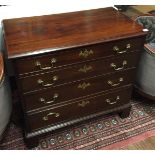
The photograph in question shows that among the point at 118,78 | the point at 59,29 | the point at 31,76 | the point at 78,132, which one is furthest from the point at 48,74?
the point at 78,132

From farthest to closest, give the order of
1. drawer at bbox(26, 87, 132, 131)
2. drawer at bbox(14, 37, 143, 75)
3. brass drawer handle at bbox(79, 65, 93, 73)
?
drawer at bbox(26, 87, 132, 131)
brass drawer handle at bbox(79, 65, 93, 73)
drawer at bbox(14, 37, 143, 75)

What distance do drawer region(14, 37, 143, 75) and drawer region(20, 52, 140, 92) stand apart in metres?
0.04

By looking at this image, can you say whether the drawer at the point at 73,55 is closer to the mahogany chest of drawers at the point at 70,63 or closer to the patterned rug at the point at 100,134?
the mahogany chest of drawers at the point at 70,63

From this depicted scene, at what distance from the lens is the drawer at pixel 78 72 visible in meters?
1.22

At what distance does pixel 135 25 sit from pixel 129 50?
0.15 metres

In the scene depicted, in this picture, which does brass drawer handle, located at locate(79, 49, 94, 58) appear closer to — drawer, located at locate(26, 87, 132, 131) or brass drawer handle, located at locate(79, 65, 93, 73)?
brass drawer handle, located at locate(79, 65, 93, 73)

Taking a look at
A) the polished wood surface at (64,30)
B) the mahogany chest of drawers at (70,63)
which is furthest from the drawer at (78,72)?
the polished wood surface at (64,30)

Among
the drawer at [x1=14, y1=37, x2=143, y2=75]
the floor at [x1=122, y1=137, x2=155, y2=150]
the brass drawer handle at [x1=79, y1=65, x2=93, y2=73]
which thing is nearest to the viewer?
the drawer at [x1=14, y1=37, x2=143, y2=75]

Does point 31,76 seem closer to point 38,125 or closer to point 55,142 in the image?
point 38,125

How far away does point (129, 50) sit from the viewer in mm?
1362

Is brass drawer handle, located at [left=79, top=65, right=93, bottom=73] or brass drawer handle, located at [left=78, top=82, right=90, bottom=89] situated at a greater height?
brass drawer handle, located at [left=79, top=65, right=93, bottom=73]

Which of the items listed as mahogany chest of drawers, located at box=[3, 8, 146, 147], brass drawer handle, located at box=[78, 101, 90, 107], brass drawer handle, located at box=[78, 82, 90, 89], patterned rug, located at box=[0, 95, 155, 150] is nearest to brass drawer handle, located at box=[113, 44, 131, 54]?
mahogany chest of drawers, located at box=[3, 8, 146, 147]

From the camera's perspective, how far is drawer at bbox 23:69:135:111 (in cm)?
130

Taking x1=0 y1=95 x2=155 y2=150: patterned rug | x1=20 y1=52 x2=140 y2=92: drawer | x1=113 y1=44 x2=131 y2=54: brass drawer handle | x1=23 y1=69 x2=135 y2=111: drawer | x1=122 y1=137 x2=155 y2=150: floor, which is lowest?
x1=122 y1=137 x2=155 y2=150: floor
